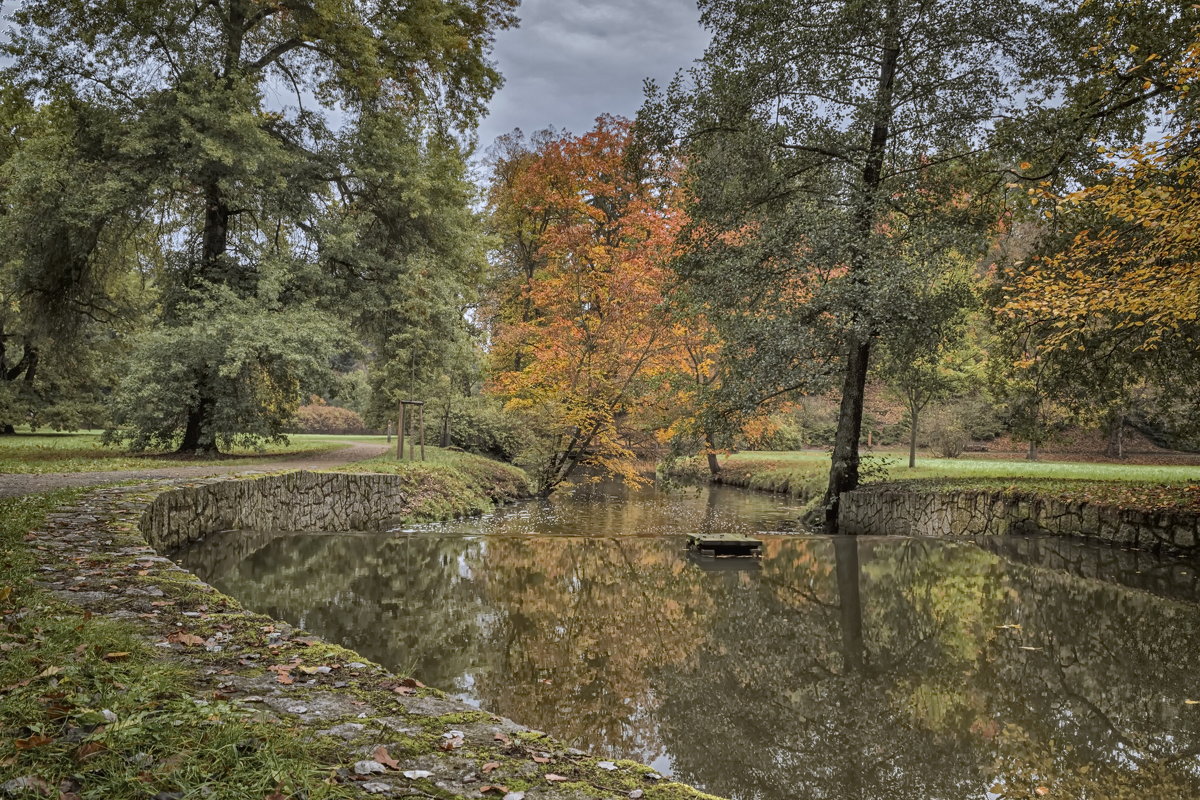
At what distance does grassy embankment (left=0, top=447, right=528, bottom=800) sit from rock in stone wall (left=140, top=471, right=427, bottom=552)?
4.77 metres

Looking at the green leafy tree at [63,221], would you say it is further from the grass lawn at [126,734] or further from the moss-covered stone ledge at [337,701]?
the grass lawn at [126,734]

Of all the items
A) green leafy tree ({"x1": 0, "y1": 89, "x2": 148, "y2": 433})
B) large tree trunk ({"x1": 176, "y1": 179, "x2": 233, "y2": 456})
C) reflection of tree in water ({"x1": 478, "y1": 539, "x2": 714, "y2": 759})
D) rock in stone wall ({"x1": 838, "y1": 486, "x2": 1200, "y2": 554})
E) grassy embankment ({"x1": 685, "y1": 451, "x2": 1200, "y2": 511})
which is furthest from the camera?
large tree trunk ({"x1": 176, "y1": 179, "x2": 233, "y2": 456})

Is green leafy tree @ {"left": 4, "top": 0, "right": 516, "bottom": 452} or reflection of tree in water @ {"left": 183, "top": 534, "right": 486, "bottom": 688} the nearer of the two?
reflection of tree in water @ {"left": 183, "top": 534, "right": 486, "bottom": 688}

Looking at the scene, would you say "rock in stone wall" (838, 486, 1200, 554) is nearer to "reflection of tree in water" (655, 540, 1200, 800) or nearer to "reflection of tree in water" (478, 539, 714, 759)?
"reflection of tree in water" (655, 540, 1200, 800)

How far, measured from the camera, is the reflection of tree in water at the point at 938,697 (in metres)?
3.70

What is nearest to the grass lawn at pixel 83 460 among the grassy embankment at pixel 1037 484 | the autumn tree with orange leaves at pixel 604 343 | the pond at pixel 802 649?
the pond at pixel 802 649

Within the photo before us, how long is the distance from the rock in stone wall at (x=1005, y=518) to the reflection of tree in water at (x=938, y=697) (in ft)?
9.89

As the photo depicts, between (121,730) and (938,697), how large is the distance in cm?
457

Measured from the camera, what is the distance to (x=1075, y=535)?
35.8ft

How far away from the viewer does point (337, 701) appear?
2.96 meters

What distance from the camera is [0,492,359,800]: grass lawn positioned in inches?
80.4

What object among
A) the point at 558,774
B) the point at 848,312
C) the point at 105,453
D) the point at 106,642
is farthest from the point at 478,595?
the point at 105,453

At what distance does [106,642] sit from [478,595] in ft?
14.8


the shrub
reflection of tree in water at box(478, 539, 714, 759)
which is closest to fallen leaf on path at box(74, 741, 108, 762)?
reflection of tree in water at box(478, 539, 714, 759)
